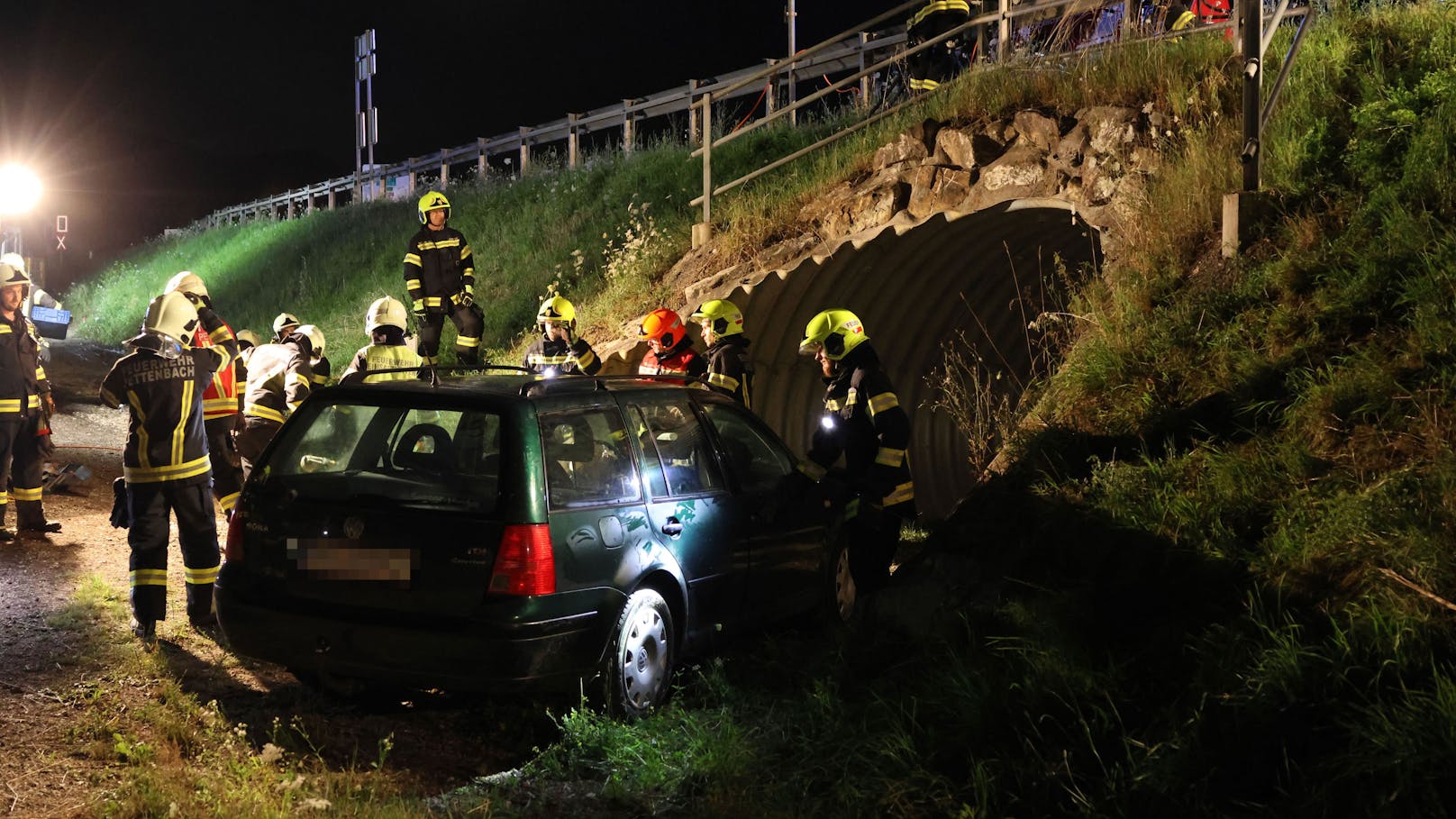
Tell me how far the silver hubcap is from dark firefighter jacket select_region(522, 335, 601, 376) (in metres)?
5.26

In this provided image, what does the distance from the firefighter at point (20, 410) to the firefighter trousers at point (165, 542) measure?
339 cm

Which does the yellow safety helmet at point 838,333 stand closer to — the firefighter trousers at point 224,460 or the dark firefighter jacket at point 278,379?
the dark firefighter jacket at point 278,379

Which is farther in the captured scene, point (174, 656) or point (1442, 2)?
point (1442, 2)

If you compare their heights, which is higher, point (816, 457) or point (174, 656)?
point (816, 457)

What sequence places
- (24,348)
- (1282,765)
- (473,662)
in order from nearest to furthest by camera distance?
(1282,765) < (473,662) < (24,348)

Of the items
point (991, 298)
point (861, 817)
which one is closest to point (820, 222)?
point (991, 298)

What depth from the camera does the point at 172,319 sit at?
7039 mm

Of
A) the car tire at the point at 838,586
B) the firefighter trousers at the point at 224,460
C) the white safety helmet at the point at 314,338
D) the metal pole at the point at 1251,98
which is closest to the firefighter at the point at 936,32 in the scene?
the metal pole at the point at 1251,98

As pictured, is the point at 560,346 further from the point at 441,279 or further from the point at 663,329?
the point at 441,279

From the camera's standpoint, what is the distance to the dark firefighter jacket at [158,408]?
6898 mm

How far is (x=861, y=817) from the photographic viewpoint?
14.0ft

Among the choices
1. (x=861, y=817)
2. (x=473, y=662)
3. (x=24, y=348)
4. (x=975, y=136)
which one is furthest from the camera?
(x=975, y=136)

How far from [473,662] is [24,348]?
22.1ft

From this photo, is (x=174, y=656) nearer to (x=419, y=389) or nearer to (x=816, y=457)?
(x=419, y=389)
